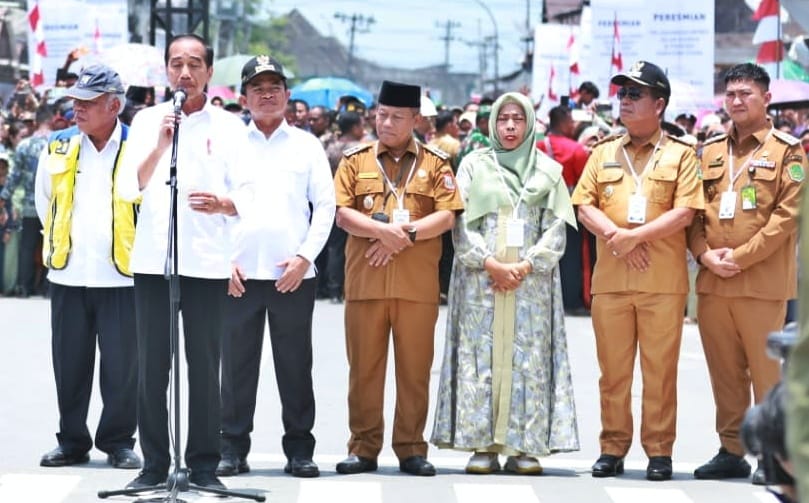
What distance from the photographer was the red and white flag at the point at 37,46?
2366 centimetres

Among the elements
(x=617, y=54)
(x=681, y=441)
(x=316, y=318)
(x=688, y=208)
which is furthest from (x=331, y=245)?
(x=688, y=208)

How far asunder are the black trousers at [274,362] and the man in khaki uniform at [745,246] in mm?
2249

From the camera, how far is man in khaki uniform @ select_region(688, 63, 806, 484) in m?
9.05

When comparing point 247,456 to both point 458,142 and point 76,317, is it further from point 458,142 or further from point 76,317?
point 458,142

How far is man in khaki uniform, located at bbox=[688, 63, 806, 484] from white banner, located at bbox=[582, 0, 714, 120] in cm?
945

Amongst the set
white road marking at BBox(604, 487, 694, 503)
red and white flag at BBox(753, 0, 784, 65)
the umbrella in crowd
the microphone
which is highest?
red and white flag at BBox(753, 0, 784, 65)

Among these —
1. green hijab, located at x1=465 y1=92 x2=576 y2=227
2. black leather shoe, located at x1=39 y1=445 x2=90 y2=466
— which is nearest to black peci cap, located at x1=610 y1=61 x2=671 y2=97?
green hijab, located at x1=465 y1=92 x2=576 y2=227

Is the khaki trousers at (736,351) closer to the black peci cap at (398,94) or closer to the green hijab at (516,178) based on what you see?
the green hijab at (516,178)

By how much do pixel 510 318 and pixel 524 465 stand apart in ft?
2.71

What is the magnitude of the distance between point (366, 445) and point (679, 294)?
6.39ft

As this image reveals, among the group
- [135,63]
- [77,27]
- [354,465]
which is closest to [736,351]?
[354,465]

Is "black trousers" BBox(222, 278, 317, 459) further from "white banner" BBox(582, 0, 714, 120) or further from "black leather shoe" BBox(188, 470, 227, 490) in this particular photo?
"white banner" BBox(582, 0, 714, 120)

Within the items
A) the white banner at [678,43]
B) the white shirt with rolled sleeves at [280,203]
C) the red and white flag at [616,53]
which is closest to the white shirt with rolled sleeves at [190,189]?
the white shirt with rolled sleeves at [280,203]

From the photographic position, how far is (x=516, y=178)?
9.23 m
